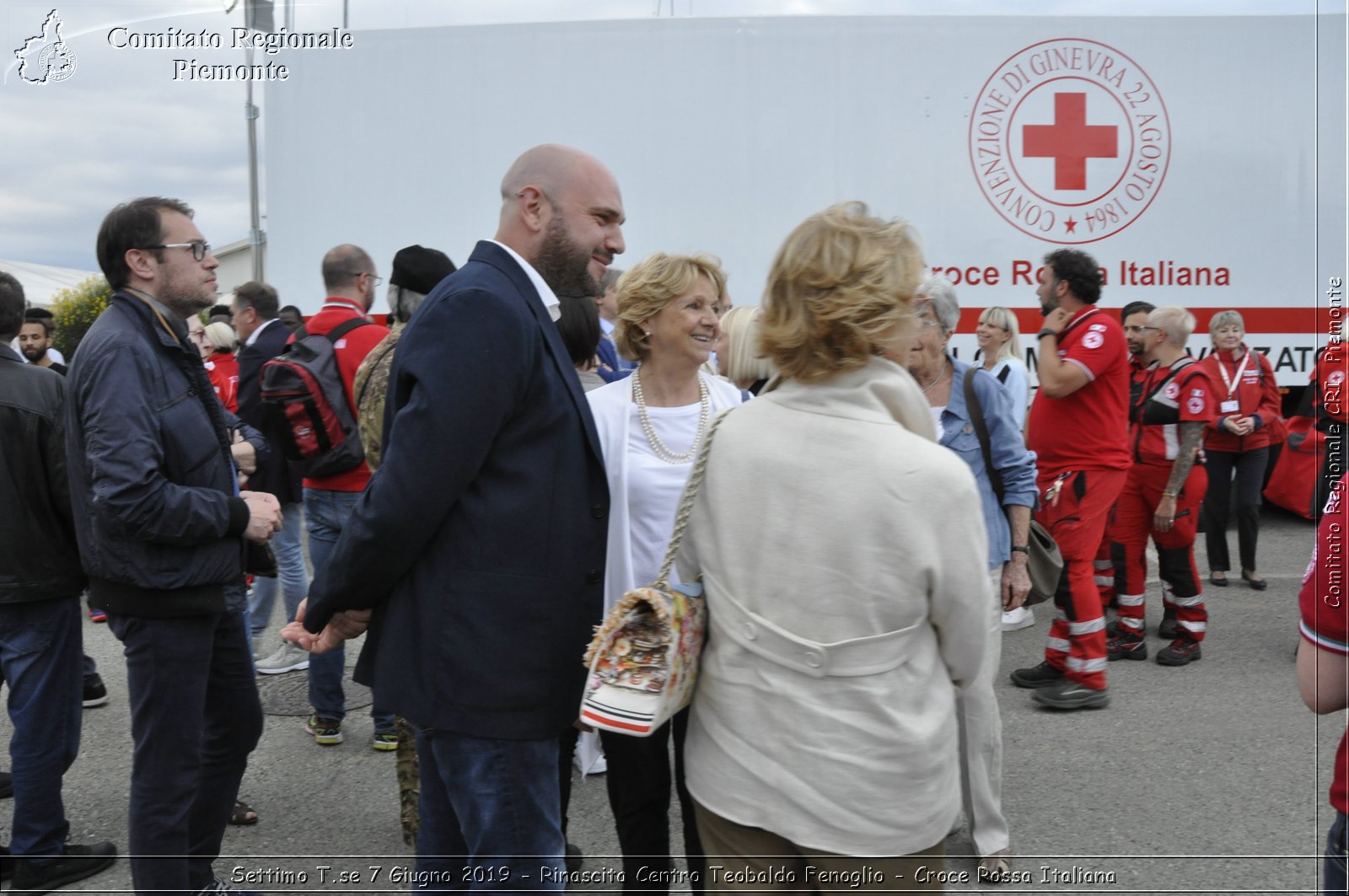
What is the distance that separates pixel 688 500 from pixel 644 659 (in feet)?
0.94

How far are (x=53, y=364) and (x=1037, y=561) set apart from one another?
649 cm

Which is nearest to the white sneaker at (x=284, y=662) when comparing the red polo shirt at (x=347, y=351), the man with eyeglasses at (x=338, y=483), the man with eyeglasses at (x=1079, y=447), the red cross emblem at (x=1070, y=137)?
the man with eyeglasses at (x=338, y=483)

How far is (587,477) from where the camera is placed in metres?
1.98

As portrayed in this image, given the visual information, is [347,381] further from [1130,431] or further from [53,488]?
[1130,431]

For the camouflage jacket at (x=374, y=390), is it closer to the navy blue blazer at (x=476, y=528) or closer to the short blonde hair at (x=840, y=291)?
the navy blue blazer at (x=476, y=528)

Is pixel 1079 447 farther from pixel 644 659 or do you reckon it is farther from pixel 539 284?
pixel 644 659

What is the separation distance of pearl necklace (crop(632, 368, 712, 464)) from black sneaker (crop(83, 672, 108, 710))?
→ 11.0ft

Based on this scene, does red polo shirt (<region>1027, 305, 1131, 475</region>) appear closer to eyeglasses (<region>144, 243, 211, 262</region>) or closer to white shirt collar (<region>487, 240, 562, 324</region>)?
white shirt collar (<region>487, 240, 562, 324</region>)

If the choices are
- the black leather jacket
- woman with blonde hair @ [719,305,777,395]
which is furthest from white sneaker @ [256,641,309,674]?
woman with blonde hair @ [719,305,777,395]

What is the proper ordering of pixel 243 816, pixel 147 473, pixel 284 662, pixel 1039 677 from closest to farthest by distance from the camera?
pixel 147 473, pixel 243 816, pixel 1039 677, pixel 284 662

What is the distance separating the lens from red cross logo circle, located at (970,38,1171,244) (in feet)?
24.8

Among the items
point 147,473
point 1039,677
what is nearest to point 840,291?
point 147,473

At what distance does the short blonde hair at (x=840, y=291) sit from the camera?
1.64m

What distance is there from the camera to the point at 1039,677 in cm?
472
